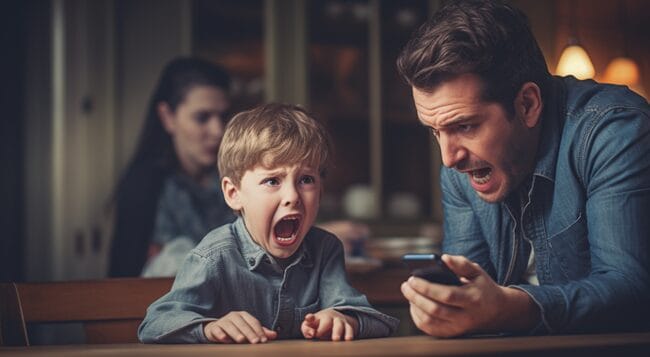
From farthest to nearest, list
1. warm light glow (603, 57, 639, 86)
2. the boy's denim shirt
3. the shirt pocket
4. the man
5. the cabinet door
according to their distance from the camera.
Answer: warm light glow (603, 57, 639, 86) < the cabinet door < the shirt pocket < the boy's denim shirt < the man

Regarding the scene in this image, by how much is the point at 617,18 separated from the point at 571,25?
693 millimetres

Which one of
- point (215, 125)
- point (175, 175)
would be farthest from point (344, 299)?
point (215, 125)

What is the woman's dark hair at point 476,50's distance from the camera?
1.17 m

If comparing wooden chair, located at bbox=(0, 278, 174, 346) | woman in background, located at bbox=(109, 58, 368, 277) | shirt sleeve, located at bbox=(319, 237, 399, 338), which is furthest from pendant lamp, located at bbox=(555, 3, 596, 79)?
wooden chair, located at bbox=(0, 278, 174, 346)

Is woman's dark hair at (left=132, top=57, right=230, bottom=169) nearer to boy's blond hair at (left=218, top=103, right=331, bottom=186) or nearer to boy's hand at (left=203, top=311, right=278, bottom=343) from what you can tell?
boy's blond hair at (left=218, top=103, right=331, bottom=186)

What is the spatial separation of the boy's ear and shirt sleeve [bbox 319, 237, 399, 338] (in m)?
0.15

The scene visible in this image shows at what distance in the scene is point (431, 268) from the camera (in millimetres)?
939

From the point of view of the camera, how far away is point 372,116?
3.88 meters

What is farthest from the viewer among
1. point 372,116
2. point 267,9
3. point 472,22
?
point 372,116

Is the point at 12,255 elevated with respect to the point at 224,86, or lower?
lower

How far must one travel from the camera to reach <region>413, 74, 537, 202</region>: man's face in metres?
1.18

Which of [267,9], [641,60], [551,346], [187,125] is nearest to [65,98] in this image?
[187,125]

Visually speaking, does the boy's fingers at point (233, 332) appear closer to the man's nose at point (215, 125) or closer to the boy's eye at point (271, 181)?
the boy's eye at point (271, 181)

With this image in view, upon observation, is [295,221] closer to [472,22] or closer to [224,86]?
[472,22]
